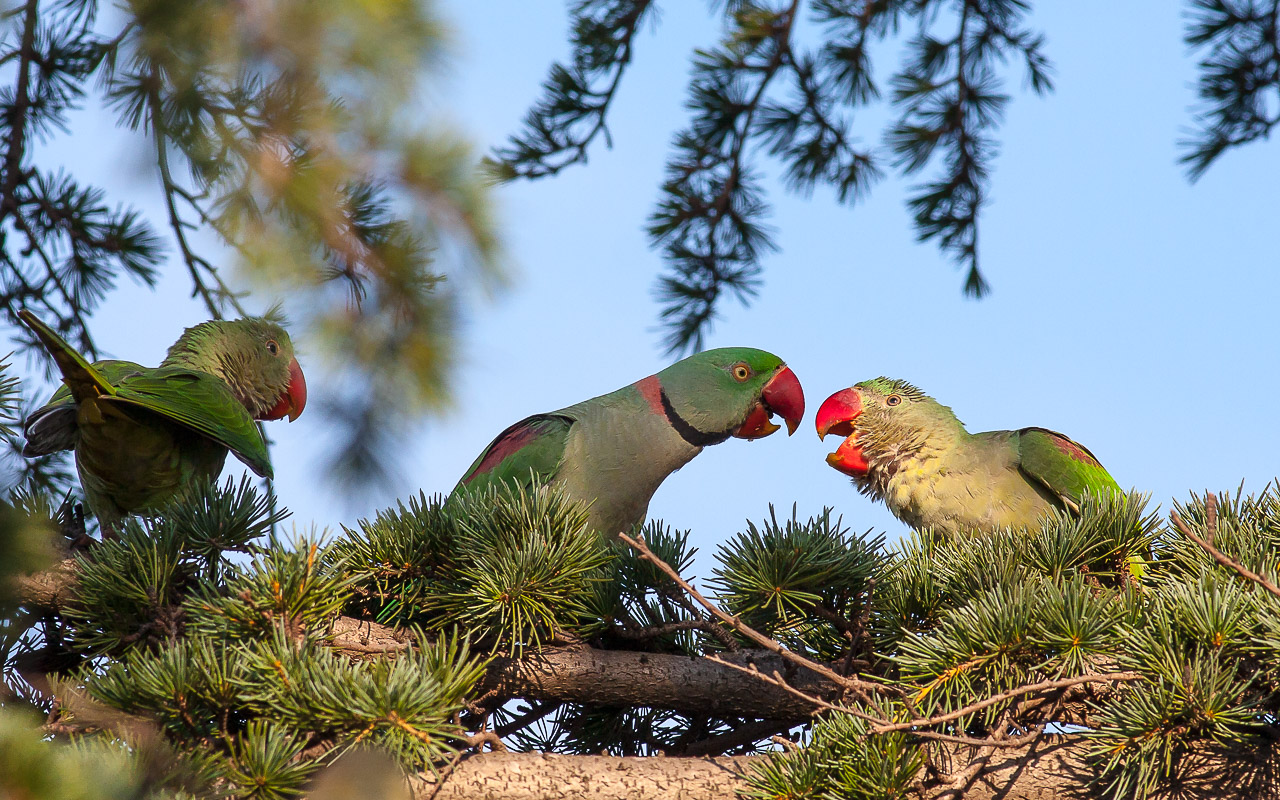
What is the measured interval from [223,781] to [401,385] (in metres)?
0.91

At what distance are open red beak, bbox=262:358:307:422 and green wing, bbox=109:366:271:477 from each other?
1.63 ft

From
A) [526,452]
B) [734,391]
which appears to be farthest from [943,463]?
[526,452]

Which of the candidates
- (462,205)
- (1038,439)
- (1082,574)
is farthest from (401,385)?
(1038,439)

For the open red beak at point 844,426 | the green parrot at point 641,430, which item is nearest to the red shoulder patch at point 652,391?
the green parrot at point 641,430

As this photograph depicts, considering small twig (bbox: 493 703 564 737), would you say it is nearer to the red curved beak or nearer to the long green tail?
the long green tail

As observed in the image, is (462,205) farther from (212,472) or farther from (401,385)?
(212,472)

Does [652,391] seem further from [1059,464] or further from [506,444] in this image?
[1059,464]

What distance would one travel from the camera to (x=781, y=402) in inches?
144

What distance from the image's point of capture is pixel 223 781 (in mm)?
1512

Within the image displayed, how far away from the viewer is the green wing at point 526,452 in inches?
127

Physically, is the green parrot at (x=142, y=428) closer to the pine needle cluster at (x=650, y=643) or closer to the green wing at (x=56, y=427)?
the green wing at (x=56, y=427)

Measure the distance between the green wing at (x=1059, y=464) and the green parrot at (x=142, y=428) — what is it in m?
2.50

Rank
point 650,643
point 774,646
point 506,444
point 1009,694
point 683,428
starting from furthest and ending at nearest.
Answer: point 683,428 < point 506,444 < point 650,643 < point 774,646 < point 1009,694

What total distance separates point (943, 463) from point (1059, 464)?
1.22 feet
